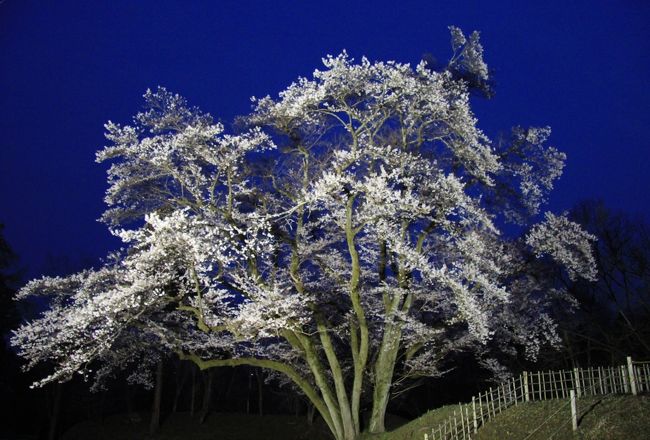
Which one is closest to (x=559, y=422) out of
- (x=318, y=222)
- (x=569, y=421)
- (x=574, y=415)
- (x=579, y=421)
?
(x=569, y=421)

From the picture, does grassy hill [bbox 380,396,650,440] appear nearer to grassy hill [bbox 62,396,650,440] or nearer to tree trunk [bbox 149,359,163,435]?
grassy hill [bbox 62,396,650,440]

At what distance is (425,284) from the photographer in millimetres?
15070

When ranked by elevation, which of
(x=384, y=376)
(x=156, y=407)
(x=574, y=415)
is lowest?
(x=156, y=407)

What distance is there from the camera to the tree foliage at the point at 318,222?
12719 mm

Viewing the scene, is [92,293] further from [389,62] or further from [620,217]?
[620,217]

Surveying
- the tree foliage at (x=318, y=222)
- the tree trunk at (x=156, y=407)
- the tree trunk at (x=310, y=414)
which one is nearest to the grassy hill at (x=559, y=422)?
the tree foliage at (x=318, y=222)

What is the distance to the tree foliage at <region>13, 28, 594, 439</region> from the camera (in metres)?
12.7

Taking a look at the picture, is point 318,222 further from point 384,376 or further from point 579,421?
point 579,421

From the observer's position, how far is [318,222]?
49.4ft

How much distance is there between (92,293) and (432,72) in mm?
10450

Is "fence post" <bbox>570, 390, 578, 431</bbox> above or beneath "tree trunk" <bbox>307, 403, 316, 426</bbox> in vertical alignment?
above

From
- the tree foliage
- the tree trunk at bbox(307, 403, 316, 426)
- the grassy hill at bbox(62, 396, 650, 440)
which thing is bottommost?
the tree trunk at bbox(307, 403, 316, 426)

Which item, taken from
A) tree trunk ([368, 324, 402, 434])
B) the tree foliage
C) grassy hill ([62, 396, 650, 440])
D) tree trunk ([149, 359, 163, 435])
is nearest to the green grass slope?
grassy hill ([62, 396, 650, 440])

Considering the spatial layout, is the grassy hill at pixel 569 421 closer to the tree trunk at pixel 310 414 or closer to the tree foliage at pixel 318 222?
the tree foliage at pixel 318 222
